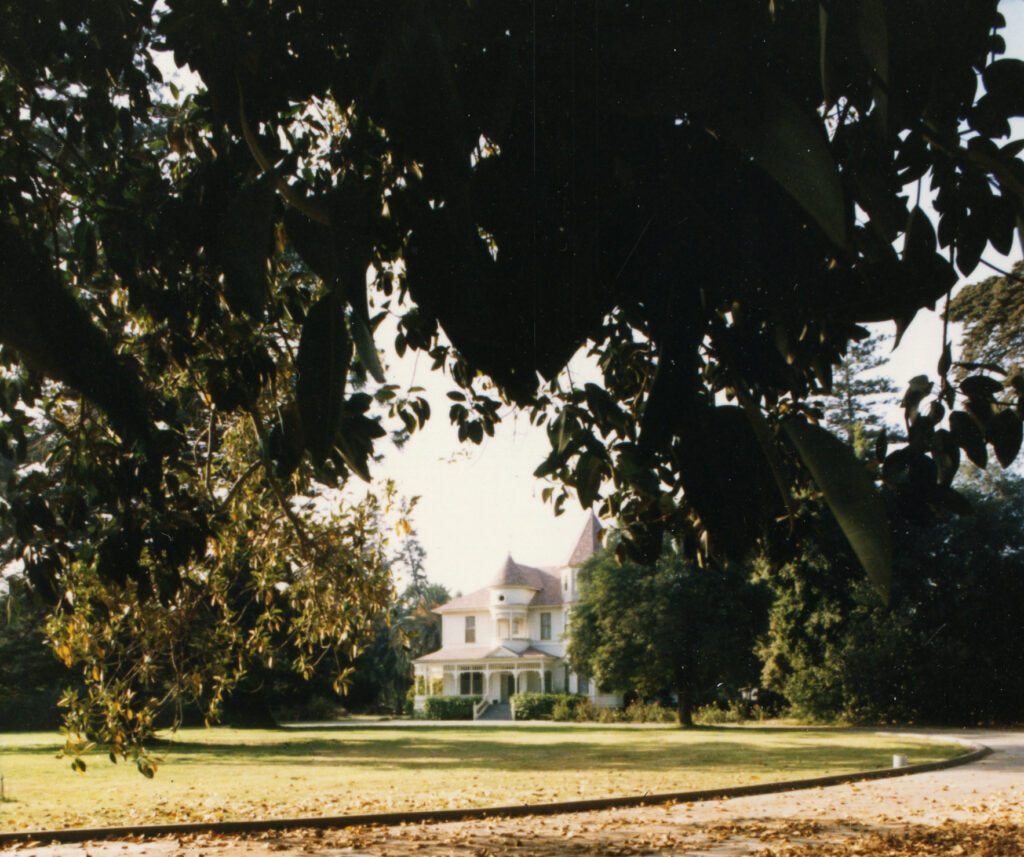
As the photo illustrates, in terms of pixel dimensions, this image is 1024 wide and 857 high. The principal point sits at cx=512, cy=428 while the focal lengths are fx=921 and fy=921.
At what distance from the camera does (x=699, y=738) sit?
23.6m

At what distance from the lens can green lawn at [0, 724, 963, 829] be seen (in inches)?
413

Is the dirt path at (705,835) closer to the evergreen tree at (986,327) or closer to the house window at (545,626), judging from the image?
the evergreen tree at (986,327)

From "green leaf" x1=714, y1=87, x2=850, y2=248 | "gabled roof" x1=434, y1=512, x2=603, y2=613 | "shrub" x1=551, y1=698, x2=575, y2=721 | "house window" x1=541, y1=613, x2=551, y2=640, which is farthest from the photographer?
"house window" x1=541, y1=613, x2=551, y2=640

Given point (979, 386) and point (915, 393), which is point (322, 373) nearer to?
point (915, 393)

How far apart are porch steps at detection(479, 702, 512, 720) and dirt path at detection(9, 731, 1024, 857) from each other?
116ft

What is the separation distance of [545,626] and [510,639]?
A: 2318 millimetres

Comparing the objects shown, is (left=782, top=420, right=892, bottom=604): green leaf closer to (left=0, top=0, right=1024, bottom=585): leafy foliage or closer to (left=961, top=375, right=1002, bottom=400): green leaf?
(left=0, top=0, right=1024, bottom=585): leafy foliage

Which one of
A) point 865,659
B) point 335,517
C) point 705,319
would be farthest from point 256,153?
point 865,659

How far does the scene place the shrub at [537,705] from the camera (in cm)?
4078

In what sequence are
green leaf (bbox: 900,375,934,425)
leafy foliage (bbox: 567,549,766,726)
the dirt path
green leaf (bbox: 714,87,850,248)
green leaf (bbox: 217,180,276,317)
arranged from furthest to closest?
leafy foliage (bbox: 567,549,766,726)
the dirt path
green leaf (bbox: 900,375,934,425)
green leaf (bbox: 217,180,276,317)
green leaf (bbox: 714,87,850,248)

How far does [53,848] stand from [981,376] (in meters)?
8.42

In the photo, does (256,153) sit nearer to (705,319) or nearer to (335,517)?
(705,319)

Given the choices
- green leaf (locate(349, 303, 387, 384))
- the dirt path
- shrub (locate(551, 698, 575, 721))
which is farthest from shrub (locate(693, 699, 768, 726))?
green leaf (locate(349, 303, 387, 384))

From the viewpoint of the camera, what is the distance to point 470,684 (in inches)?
1962
